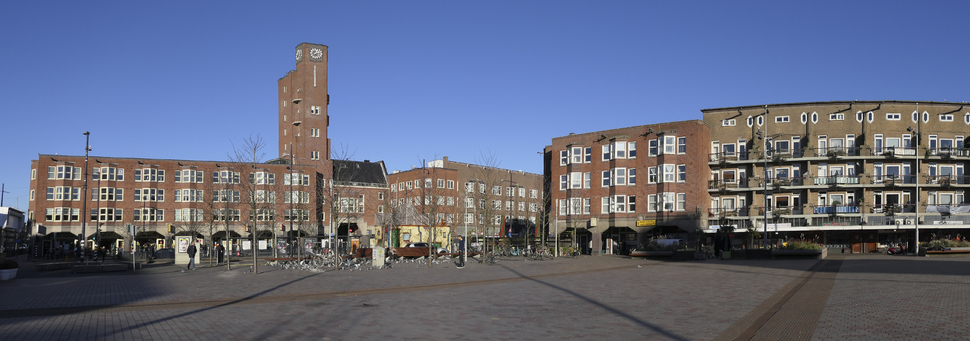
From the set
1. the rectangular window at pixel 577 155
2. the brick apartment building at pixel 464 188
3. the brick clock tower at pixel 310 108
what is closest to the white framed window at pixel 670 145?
the rectangular window at pixel 577 155

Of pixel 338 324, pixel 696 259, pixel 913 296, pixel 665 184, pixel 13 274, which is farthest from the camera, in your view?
pixel 665 184

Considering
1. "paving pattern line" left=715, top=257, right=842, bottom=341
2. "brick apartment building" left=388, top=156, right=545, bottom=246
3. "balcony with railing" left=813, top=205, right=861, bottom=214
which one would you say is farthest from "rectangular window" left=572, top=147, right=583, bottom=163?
"paving pattern line" left=715, top=257, right=842, bottom=341

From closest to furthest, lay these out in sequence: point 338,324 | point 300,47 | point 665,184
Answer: point 338,324
point 665,184
point 300,47

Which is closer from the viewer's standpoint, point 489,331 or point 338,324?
point 489,331

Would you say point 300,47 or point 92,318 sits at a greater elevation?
point 300,47

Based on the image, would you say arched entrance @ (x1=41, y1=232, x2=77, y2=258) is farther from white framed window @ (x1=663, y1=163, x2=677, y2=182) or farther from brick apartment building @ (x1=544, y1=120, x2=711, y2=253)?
white framed window @ (x1=663, y1=163, x2=677, y2=182)

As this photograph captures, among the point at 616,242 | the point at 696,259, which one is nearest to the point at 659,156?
the point at 616,242

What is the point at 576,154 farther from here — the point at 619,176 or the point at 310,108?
the point at 310,108

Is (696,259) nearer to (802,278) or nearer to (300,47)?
(802,278)

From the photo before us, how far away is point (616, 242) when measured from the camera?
63.0 meters

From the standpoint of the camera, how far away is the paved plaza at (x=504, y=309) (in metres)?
11.5

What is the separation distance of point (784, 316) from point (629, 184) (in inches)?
1939

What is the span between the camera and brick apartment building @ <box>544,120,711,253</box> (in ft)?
193

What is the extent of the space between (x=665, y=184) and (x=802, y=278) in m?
35.4
